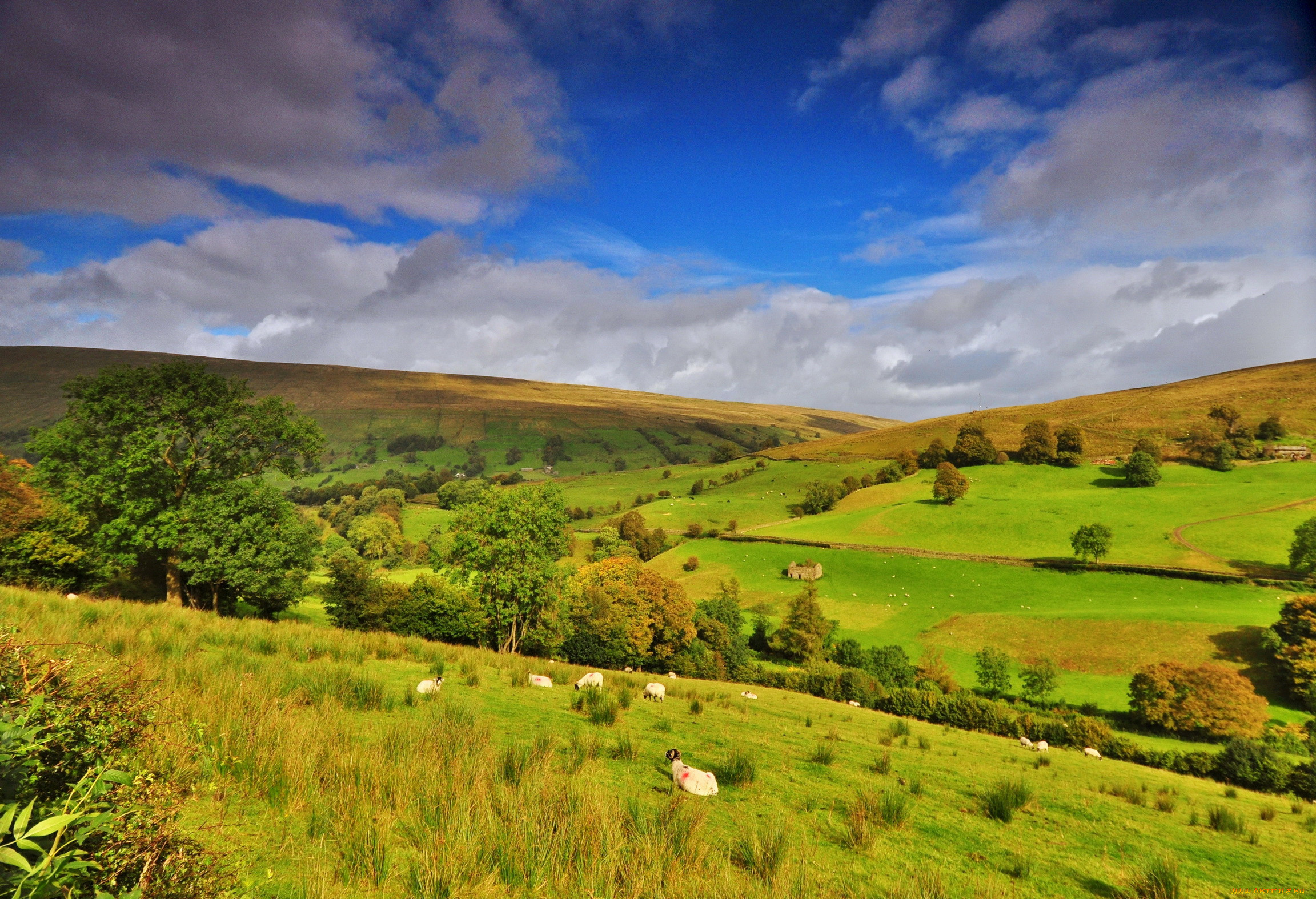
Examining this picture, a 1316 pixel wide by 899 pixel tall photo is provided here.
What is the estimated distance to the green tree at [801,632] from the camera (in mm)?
49969

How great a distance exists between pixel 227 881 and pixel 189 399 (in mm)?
28236

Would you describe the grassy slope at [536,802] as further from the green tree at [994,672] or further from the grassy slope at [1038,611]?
the grassy slope at [1038,611]

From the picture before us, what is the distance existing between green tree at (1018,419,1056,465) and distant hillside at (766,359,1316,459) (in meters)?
5.06

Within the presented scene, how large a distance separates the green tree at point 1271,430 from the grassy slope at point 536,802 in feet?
391

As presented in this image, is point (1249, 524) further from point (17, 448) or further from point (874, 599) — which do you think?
point (17, 448)

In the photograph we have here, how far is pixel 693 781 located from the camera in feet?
23.4

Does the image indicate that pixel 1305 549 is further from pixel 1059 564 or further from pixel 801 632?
pixel 801 632

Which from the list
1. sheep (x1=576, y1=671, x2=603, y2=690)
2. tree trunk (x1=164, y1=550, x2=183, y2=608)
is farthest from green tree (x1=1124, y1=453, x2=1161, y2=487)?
tree trunk (x1=164, y1=550, x2=183, y2=608)

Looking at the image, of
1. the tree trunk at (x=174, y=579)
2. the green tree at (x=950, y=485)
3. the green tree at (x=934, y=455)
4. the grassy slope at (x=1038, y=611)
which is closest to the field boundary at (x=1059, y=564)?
the grassy slope at (x=1038, y=611)

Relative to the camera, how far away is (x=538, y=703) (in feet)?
37.8

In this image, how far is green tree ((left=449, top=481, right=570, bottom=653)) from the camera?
30.3m

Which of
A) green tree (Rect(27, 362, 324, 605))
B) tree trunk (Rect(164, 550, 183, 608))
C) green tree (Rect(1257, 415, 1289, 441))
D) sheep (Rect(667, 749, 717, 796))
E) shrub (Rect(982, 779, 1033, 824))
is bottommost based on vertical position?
tree trunk (Rect(164, 550, 183, 608))

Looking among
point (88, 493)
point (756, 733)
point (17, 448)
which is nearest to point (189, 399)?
point (88, 493)

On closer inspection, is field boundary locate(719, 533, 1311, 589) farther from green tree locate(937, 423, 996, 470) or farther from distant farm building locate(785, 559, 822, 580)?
green tree locate(937, 423, 996, 470)
